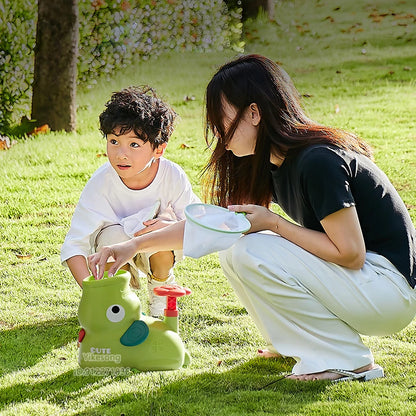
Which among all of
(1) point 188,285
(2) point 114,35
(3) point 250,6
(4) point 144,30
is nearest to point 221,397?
(1) point 188,285

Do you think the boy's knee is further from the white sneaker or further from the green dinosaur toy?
the green dinosaur toy

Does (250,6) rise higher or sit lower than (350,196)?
lower

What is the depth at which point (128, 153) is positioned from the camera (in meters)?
3.09

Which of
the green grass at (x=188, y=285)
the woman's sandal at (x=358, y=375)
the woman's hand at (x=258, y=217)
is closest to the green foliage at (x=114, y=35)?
the green grass at (x=188, y=285)

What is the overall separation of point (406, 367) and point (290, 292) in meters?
0.54

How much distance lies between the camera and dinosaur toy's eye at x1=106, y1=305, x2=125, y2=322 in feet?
8.09

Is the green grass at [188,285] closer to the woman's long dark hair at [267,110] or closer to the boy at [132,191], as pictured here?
the boy at [132,191]

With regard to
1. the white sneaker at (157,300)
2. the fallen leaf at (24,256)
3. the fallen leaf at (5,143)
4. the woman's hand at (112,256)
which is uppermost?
the woman's hand at (112,256)

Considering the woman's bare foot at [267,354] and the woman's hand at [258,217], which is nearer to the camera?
the woman's hand at [258,217]

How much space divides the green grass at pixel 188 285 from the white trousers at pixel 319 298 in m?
0.12

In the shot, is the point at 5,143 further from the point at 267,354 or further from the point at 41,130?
the point at 267,354

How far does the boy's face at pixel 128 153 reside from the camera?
3094mm

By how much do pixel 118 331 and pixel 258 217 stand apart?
1.93 ft

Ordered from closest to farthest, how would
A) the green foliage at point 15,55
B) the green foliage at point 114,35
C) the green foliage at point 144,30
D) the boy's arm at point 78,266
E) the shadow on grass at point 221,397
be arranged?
the shadow on grass at point 221,397, the boy's arm at point 78,266, the green foliage at point 15,55, the green foliage at point 114,35, the green foliage at point 144,30
